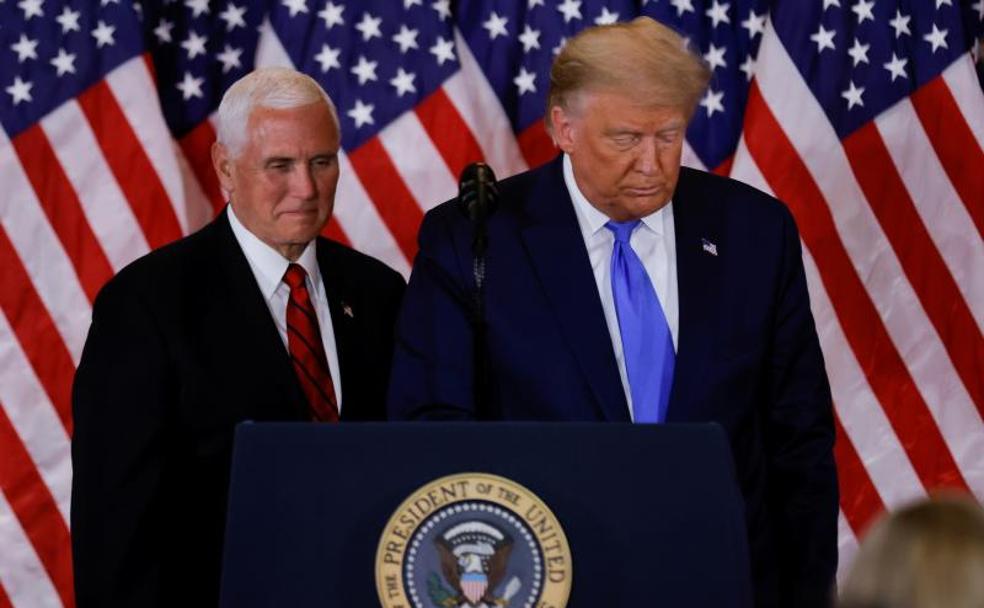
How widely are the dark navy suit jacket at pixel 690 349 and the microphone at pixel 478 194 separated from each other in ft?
0.81

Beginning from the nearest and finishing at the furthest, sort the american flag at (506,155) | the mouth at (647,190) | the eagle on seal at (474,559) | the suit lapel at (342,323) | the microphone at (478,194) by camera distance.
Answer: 1. the eagle on seal at (474,559)
2. the microphone at (478,194)
3. the mouth at (647,190)
4. the suit lapel at (342,323)
5. the american flag at (506,155)

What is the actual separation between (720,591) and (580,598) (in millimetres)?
167

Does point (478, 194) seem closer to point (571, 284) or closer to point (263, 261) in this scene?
point (571, 284)

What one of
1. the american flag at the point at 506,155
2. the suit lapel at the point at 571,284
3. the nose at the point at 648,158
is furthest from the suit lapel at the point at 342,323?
the american flag at the point at 506,155

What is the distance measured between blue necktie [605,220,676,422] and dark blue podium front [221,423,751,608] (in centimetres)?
59

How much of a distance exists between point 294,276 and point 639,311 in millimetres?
746

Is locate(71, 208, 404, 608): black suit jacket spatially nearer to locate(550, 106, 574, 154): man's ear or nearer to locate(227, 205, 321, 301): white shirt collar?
locate(227, 205, 321, 301): white shirt collar

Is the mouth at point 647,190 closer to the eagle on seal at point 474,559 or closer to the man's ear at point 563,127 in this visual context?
the man's ear at point 563,127

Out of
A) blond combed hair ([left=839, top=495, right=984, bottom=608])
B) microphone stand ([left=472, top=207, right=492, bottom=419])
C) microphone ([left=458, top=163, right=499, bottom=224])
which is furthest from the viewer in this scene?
microphone stand ([left=472, top=207, right=492, bottom=419])

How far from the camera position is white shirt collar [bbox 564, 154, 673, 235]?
8.54ft

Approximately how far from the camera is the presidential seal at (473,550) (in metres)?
1.76

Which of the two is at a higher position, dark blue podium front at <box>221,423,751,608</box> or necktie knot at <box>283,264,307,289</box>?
necktie knot at <box>283,264,307,289</box>

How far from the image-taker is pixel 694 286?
2531mm

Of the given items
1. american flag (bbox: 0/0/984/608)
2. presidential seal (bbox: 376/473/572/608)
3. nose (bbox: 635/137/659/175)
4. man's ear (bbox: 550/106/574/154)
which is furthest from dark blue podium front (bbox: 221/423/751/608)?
american flag (bbox: 0/0/984/608)
